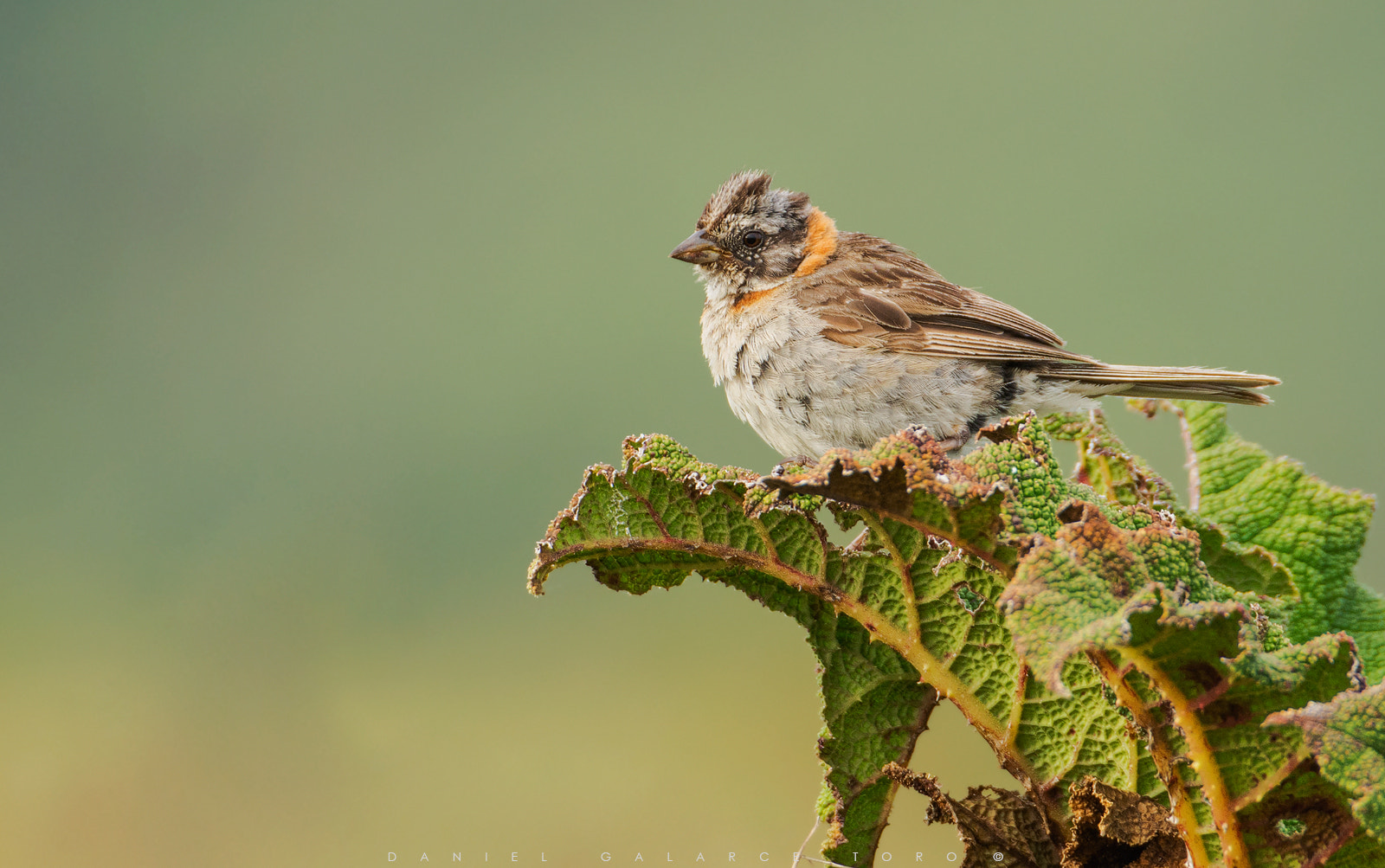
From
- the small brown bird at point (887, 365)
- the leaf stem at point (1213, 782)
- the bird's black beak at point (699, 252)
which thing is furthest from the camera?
the bird's black beak at point (699, 252)

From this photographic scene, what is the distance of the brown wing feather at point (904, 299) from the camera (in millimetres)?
4422

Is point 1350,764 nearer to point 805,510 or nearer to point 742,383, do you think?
point 805,510

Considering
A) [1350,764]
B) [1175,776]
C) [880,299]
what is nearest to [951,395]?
[880,299]

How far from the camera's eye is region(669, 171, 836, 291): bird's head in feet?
16.4

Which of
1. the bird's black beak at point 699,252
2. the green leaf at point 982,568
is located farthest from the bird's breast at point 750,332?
the green leaf at point 982,568

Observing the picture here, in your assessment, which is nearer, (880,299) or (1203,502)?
(1203,502)

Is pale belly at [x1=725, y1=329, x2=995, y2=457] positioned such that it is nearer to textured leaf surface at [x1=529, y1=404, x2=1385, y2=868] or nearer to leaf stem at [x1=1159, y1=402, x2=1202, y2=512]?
leaf stem at [x1=1159, y1=402, x2=1202, y2=512]

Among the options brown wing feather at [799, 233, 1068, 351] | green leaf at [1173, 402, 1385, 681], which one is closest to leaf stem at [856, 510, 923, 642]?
green leaf at [1173, 402, 1385, 681]

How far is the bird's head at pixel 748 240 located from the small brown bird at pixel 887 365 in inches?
2.9

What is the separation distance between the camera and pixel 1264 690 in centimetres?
151

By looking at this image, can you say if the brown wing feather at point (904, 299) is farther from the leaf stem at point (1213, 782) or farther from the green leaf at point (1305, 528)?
the leaf stem at point (1213, 782)

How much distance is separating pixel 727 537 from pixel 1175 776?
81cm

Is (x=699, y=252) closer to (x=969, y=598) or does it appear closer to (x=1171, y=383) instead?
(x=1171, y=383)

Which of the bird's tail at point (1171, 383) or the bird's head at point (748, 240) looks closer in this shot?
the bird's tail at point (1171, 383)
